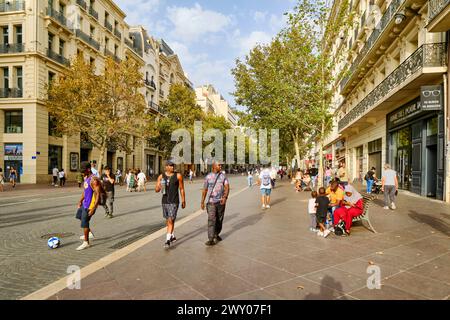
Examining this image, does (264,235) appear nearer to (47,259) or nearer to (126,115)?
(47,259)

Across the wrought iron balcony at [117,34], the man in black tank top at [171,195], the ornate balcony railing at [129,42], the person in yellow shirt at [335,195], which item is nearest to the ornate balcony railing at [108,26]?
the wrought iron balcony at [117,34]

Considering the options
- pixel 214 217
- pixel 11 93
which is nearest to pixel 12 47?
pixel 11 93

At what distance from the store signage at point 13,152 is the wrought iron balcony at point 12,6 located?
36.2 ft

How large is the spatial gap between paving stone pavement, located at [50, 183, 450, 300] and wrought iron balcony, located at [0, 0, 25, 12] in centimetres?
2739

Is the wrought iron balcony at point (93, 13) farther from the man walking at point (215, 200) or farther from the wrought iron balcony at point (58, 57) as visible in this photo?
the man walking at point (215, 200)

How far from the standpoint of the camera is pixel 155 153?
50125 mm

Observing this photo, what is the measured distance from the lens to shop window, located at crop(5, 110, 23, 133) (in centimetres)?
2592

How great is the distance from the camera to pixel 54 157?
27516 millimetres

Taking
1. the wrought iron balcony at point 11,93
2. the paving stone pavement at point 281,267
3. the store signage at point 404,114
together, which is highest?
the wrought iron balcony at point 11,93

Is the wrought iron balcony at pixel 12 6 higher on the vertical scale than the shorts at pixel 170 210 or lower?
higher

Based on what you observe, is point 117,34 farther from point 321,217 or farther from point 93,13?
point 321,217

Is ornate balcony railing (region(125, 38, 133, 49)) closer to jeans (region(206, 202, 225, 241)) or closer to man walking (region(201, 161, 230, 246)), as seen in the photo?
man walking (region(201, 161, 230, 246))

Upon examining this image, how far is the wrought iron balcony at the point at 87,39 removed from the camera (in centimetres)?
3034

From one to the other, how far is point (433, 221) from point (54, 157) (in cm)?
2819
